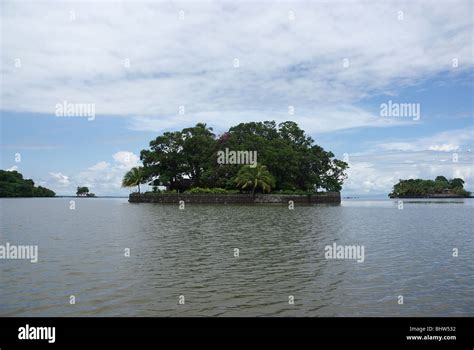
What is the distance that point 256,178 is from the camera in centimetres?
6862

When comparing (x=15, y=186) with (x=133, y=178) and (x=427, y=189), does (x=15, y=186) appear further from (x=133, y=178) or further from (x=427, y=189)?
(x=427, y=189)

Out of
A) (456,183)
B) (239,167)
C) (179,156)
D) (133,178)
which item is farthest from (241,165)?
(456,183)

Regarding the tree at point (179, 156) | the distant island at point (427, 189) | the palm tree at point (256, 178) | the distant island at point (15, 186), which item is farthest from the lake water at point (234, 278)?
the distant island at point (427, 189)

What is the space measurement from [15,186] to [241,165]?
9806cm

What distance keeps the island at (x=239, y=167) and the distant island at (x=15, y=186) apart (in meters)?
72.5

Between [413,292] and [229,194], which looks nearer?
[413,292]

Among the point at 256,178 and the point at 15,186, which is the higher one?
the point at 15,186

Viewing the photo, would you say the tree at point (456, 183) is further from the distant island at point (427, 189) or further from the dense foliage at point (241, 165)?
the dense foliage at point (241, 165)

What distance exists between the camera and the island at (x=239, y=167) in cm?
6975
